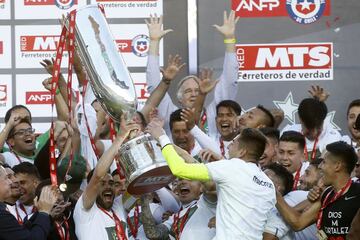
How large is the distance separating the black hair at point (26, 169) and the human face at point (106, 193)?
69cm

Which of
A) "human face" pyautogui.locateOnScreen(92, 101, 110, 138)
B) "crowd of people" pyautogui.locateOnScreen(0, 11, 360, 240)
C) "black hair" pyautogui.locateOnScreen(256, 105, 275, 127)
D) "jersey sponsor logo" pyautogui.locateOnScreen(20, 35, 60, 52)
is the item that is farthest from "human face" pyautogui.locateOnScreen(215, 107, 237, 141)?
"jersey sponsor logo" pyautogui.locateOnScreen(20, 35, 60, 52)

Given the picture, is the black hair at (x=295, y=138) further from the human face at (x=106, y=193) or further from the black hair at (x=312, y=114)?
the human face at (x=106, y=193)

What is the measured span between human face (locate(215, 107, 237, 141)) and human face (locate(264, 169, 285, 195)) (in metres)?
1.34

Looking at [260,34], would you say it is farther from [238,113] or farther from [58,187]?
[58,187]

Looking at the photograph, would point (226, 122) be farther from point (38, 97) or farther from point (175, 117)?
point (38, 97)

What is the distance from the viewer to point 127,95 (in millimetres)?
8898

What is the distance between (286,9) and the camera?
42.2ft

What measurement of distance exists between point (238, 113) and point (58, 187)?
90.2 inches

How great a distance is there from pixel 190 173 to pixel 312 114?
2.84 meters

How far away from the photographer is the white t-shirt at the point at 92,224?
30.5ft

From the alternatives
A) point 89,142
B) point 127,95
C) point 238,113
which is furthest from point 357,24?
point 127,95

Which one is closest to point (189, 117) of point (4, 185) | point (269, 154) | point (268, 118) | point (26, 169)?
point (269, 154)

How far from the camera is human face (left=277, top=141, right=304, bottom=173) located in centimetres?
1015

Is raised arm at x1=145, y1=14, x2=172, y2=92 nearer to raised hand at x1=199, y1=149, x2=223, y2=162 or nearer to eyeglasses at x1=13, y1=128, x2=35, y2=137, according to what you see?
eyeglasses at x1=13, y1=128, x2=35, y2=137
